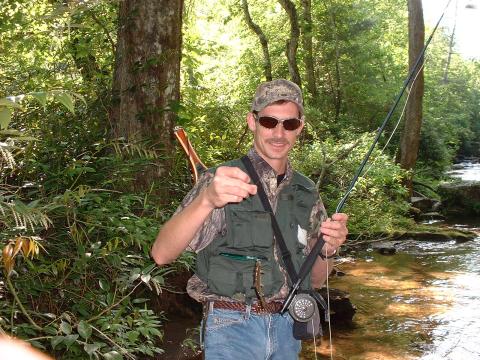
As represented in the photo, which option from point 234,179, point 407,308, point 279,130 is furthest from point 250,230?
point 407,308

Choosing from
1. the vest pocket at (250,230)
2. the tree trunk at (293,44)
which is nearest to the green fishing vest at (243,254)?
the vest pocket at (250,230)

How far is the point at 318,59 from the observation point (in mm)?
23328

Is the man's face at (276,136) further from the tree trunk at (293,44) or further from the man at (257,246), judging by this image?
the tree trunk at (293,44)

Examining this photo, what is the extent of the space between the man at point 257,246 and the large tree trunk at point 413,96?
14.0 meters

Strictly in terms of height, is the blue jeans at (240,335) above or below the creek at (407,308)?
above

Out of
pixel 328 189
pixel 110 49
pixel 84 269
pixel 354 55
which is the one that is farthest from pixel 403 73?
pixel 84 269

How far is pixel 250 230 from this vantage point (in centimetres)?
274

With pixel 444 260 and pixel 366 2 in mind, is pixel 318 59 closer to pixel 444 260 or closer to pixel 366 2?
pixel 366 2

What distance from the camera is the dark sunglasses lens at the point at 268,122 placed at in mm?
2908

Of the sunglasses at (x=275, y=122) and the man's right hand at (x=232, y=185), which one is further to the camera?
the sunglasses at (x=275, y=122)

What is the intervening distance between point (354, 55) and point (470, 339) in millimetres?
16648

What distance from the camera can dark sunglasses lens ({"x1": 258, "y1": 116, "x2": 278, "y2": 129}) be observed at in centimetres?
291

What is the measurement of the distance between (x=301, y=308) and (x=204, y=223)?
0.67 meters

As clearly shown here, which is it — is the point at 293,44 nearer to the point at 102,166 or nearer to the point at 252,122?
the point at 102,166
